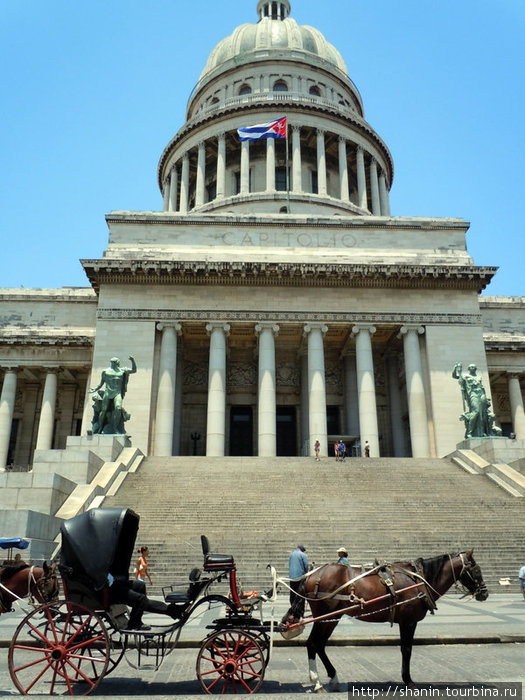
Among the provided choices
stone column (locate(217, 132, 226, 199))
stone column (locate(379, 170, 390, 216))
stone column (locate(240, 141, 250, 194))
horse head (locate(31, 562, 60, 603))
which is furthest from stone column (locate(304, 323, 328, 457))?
stone column (locate(379, 170, 390, 216))

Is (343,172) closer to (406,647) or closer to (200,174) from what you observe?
(200,174)

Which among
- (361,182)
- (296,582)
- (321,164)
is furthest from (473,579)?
(361,182)

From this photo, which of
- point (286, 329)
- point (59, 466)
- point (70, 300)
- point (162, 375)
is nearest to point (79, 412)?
point (70, 300)

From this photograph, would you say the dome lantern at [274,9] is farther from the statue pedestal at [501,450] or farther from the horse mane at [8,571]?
the horse mane at [8,571]

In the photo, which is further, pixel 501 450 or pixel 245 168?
pixel 245 168

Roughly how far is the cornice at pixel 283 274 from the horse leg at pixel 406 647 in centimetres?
2910

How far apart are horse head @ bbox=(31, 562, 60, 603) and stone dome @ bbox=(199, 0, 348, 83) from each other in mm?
62276

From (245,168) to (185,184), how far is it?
6725 millimetres

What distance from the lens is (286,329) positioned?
3634 cm

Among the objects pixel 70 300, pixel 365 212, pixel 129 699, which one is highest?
pixel 365 212

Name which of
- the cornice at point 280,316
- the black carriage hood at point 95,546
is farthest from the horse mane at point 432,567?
the cornice at point 280,316

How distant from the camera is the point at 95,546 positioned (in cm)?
683

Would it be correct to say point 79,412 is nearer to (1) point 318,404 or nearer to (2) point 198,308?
(2) point 198,308

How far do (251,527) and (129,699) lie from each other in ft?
43.0
